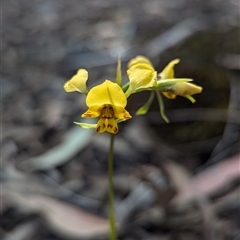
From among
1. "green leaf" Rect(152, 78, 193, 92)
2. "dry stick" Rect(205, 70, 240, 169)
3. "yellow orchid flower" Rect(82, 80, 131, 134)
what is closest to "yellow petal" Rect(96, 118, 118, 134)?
"yellow orchid flower" Rect(82, 80, 131, 134)

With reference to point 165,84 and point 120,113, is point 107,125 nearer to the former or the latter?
point 120,113

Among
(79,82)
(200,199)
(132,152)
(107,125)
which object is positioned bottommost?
(107,125)

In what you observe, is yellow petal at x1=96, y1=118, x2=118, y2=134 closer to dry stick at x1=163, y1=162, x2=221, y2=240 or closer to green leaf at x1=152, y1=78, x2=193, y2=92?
green leaf at x1=152, y1=78, x2=193, y2=92

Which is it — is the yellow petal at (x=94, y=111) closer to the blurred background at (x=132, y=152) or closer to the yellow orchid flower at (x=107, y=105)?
the yellow orchid flower at (x=107, y=105)

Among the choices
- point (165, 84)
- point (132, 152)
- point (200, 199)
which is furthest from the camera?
point (132, 152)

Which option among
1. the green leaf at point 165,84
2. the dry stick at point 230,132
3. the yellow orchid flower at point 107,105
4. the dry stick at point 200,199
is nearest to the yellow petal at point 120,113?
the yellow orchid flower at point 107,105

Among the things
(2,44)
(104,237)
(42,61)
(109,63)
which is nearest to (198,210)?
(104,237)

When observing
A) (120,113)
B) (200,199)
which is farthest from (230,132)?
(120,113)
